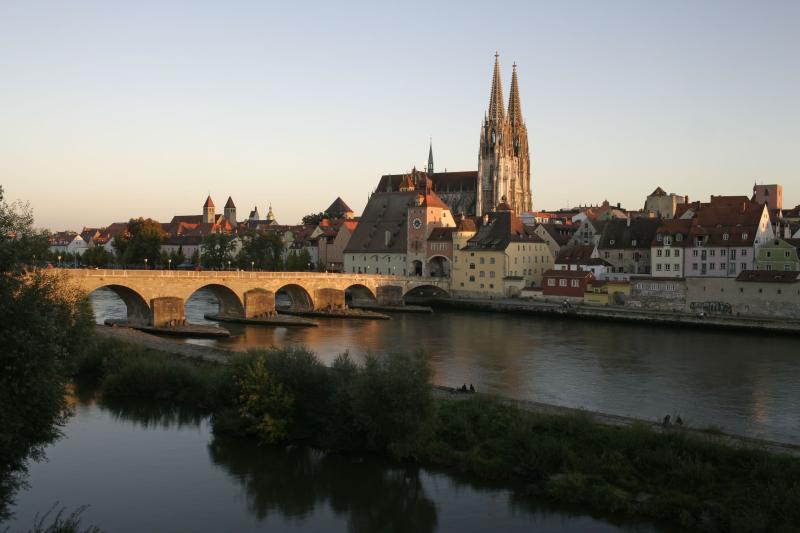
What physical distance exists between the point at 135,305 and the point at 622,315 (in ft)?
93.3

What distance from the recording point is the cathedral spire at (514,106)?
97.7 meters

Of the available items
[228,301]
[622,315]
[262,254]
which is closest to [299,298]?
[228,301]

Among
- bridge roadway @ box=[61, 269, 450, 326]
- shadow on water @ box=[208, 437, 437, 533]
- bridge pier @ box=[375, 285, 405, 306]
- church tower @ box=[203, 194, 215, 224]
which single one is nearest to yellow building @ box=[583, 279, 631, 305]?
bridge roadway @ box=[61, 269, 450, 326]

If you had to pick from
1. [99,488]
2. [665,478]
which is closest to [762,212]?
[665,478]

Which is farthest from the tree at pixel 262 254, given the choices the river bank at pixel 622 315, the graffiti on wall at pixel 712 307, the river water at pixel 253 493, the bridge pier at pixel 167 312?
the river water at pixel 253 493

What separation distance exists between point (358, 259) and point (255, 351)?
52.1 m

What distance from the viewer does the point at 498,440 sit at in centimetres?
1800

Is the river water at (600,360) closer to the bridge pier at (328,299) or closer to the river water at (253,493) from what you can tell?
the bridge pier at (328,299)

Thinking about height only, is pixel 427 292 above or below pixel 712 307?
above

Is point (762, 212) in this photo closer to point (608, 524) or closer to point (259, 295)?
point (259, 295)

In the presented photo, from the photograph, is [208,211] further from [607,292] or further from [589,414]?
[589,414]

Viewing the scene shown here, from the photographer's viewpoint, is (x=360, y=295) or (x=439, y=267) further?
(x=439, y=267)

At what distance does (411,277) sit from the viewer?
62.1 m

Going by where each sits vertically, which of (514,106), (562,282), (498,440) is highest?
(514,106)
